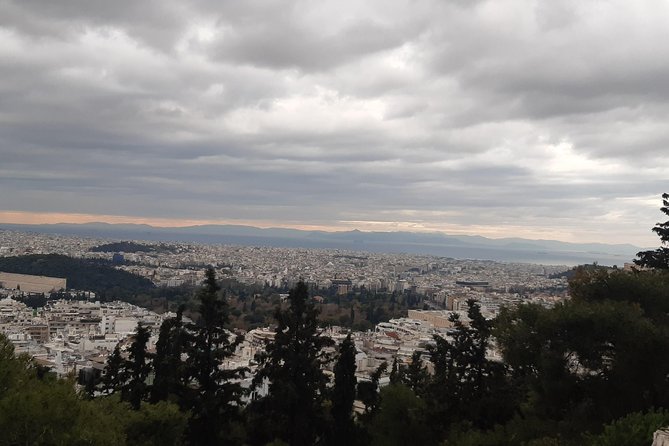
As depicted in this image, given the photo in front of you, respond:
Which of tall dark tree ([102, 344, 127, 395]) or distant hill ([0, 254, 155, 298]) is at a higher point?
tall dark tree ([102, 344, 127, 395])

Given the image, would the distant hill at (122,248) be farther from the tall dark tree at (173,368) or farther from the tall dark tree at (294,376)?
the tall dark tree at (294,376)

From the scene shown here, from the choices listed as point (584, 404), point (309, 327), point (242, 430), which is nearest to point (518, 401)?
point (584, 404)

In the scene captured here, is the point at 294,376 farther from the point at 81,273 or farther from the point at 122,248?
the point at 122,248

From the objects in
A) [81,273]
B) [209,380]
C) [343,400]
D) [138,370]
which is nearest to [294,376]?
[209,380]

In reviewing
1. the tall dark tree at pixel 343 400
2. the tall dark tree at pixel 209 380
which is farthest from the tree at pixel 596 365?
the tall dark tree at pixel 209 380

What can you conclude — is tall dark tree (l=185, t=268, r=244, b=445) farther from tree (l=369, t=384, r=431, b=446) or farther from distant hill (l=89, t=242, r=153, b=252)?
distant hill (l=89, t=242, r=153, b=252)

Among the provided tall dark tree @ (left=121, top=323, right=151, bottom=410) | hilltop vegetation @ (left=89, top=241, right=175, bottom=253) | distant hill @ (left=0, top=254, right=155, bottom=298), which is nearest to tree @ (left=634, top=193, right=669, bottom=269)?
tall dark tree @ (left=121, top=323, right=151, bottom=410)
